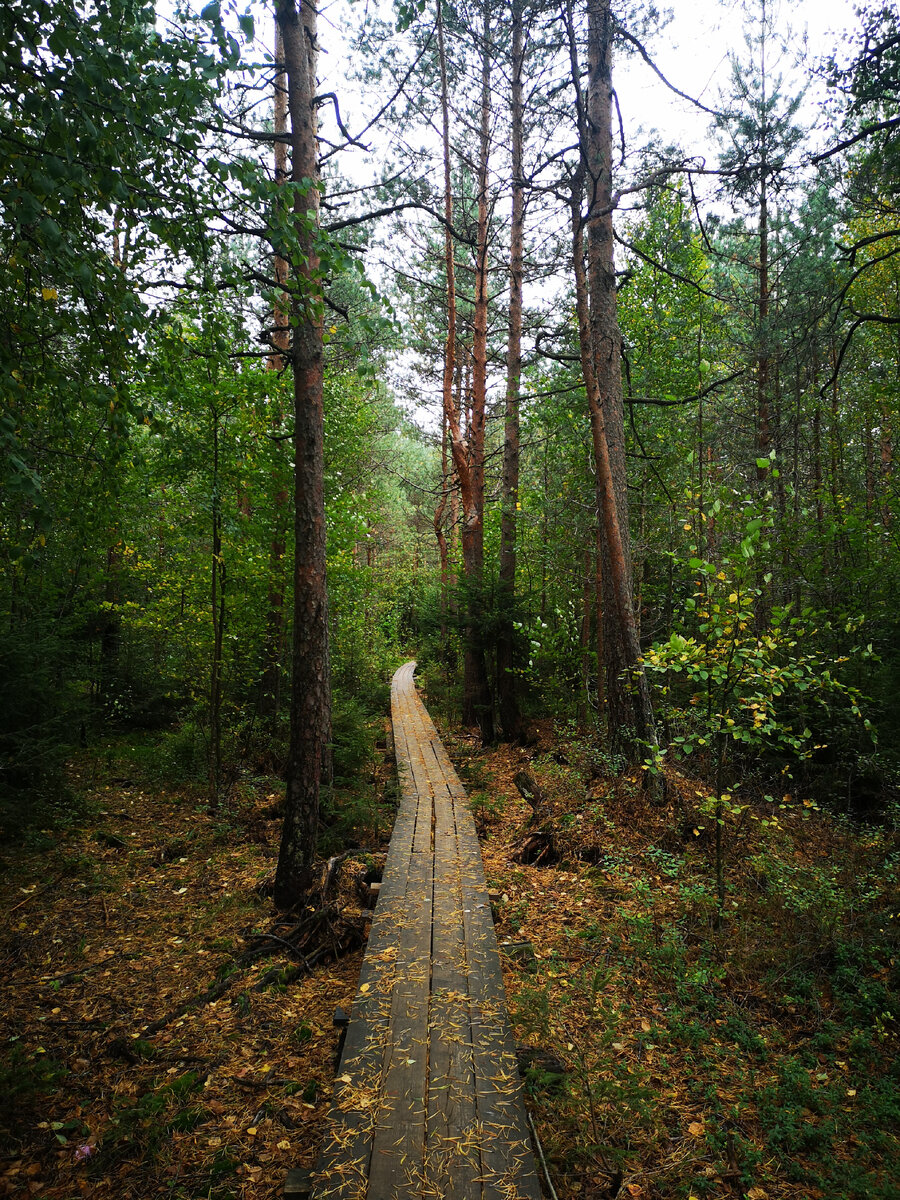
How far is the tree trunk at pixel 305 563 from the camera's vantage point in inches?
221

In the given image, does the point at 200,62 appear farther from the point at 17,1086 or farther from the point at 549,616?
the point at 549,616

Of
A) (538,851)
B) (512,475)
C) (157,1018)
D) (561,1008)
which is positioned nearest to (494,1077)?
(561,1008)

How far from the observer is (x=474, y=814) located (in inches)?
301

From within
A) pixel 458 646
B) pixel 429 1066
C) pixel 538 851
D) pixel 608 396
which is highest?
pixel 608 396

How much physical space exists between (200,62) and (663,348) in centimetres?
973

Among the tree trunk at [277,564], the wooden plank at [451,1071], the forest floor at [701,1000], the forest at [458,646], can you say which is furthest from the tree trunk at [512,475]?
the wooden plank at [451,1071]

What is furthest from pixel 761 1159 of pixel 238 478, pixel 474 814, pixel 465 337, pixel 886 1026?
pixel 465 337

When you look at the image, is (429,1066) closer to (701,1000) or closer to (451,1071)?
(451,1071)

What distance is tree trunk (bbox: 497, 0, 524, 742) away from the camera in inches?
420

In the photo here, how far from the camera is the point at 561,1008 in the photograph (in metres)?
4.03

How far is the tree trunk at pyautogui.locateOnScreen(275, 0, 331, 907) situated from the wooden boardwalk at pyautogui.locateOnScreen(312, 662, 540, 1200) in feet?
3.31

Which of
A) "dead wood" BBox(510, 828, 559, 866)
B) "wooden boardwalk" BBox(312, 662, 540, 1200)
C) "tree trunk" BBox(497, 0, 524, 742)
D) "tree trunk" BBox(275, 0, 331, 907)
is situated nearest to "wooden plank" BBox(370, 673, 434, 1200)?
"wooden boardwalk" BBox(312, 662, 540, 1200)

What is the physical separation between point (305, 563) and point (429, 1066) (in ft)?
13.7

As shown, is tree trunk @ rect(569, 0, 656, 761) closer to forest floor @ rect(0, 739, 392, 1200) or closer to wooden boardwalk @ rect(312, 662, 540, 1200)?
wooden boardwalk @ rect(312, 662, 540, 1200)
